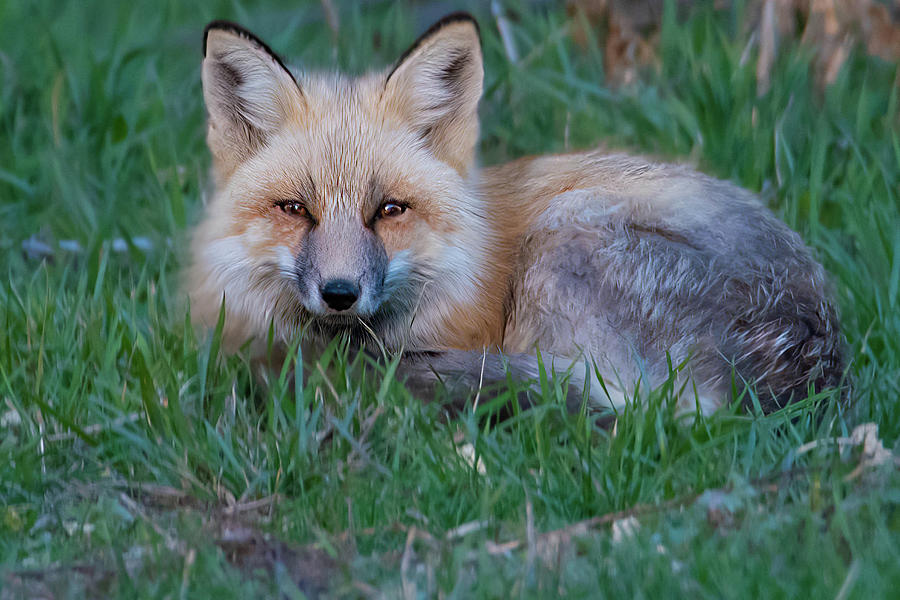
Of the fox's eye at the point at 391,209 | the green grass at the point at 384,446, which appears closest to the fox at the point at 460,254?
the fox's eye at the point at 391,209

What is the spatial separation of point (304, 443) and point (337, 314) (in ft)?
2.12

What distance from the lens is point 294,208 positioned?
3775 millimetres

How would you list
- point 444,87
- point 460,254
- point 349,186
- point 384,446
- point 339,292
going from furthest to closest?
point 444,87, point 460,254, point 349,186, point 339,292, point 384,446

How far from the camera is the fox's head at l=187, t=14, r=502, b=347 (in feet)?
12.3

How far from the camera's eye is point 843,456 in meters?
3.03

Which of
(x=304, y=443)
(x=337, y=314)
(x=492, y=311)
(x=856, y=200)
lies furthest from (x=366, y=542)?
(x=856, y=200)

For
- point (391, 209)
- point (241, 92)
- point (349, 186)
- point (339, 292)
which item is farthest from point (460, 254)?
point (241, 92)

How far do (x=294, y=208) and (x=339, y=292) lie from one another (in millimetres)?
477

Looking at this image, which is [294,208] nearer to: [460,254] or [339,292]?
[339,292]

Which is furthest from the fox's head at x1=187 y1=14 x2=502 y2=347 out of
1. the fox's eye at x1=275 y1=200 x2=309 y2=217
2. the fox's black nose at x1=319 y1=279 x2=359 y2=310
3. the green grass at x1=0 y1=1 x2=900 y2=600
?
the green grass at x1=0 y1=1 x2=900 y2=600

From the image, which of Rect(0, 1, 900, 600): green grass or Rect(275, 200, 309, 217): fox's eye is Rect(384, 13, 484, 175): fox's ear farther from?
Rect(0, 1, 900, 600): green grass

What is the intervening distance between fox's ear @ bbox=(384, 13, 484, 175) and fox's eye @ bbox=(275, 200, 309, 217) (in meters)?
0.53

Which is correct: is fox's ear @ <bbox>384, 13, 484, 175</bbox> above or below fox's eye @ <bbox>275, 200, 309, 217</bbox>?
above

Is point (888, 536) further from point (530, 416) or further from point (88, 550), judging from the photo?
point (88, 550)
